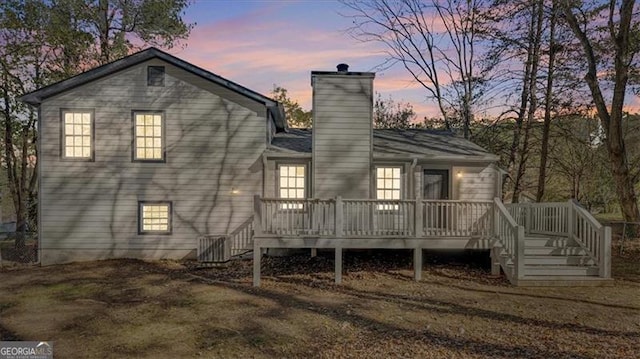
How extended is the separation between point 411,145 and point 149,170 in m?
9.11

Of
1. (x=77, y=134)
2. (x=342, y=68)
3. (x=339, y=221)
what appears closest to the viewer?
(x=339, y=221)

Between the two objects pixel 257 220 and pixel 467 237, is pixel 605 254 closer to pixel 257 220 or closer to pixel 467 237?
pixel 467 237

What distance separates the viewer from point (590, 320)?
732 centimetres

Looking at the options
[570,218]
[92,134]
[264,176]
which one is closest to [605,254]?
[570,218]

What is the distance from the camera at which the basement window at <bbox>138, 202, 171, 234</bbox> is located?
44.9 feet

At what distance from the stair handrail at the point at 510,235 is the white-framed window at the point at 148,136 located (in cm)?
1054

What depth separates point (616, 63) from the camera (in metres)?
14.8

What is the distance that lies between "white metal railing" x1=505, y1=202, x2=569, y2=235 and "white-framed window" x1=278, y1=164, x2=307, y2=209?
7.25m

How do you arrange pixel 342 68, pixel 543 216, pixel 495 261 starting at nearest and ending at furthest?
pixel 495 261 < pixel 543 216 < pixel 342 68

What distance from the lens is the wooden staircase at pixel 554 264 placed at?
9758 mm

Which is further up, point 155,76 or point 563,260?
point 155,76

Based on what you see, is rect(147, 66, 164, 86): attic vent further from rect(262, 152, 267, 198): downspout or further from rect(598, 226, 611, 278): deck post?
rect(598, 226, 611, 278): deck post

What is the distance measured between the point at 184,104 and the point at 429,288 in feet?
31.7

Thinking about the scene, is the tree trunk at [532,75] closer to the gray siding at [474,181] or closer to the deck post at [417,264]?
the gray siding at [474,181]
